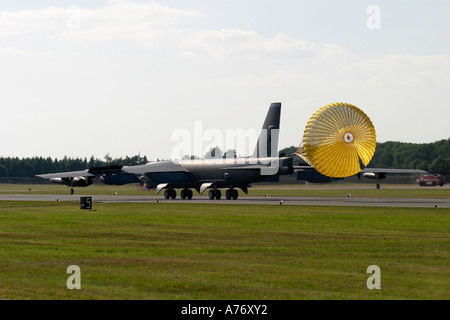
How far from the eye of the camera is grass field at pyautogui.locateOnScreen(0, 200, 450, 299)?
15.7 metres

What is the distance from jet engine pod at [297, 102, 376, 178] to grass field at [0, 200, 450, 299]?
16336 mm

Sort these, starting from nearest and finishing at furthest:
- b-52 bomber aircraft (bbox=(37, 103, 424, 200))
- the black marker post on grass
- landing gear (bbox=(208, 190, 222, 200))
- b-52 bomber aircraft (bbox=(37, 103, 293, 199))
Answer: the black marker post on grass → b-52 bomber aircraft (bbox=(37, 103, 424, 200)) → b-52 bomber aircraft (bbox=(37, 103, 293, 199)) → landing gear (bbox=(208, 190, 222, 200))

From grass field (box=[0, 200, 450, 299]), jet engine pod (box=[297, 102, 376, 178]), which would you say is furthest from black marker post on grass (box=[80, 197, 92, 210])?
jet engine pod (box=[297, 102, 376, 178])

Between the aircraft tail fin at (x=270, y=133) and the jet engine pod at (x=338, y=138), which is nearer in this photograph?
the jet engine pod at (x=338, y=138)

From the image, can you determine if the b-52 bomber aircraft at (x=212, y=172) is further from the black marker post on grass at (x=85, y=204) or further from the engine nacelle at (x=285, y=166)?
the black marker post on grass at (x=85, y=204)

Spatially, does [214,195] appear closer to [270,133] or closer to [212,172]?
[212,172]

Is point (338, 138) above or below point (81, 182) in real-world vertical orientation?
above

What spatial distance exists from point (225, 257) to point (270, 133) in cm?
4627

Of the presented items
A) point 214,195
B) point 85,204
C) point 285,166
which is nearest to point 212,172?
point 214,195

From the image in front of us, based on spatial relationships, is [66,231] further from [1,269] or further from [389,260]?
[389,260]

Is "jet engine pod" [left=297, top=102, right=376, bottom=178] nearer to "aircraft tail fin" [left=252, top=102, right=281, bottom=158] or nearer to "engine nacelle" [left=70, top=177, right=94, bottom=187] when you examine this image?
"aircraft tail fin" [left=252, top=102, right=281, bottom=158]

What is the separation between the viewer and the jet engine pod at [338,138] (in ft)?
176

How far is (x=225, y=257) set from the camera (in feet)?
71.6

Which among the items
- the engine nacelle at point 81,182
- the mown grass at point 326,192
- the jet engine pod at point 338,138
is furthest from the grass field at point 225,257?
the mown grass at point 326,192
